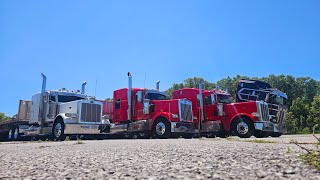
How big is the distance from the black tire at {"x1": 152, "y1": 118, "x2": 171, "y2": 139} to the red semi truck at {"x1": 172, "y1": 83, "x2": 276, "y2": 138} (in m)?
2.19

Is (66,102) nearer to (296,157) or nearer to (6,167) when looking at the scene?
(6,167)

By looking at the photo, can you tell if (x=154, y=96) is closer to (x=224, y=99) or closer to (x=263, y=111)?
(x=224, y=99)

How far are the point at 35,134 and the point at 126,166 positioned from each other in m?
14.2

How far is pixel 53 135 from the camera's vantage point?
1533cm

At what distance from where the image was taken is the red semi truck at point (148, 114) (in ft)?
48.3

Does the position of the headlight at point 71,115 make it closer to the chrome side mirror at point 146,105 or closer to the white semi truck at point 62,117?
the white semi truck at point 62,117

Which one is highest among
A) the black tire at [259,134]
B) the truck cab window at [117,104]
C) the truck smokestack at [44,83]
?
the truck smokestack at [44,83]

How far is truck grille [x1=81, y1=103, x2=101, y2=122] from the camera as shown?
15.4 metres

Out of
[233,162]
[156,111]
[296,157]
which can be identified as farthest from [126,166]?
[156,111]

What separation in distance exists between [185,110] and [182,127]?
108 centimetres

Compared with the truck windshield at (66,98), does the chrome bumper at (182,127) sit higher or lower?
lower

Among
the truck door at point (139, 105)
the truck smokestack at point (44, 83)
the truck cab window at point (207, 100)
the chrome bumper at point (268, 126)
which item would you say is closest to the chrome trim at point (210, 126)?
the truck cab window at point (207, 100)

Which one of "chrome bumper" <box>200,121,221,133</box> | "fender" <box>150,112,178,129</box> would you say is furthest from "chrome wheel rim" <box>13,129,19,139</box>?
"chrome bumper" <box>200,121,221,133</box>

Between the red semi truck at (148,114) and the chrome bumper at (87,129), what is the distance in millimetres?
785
